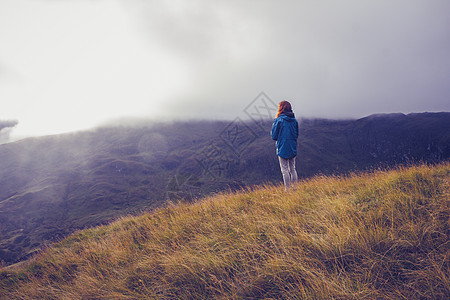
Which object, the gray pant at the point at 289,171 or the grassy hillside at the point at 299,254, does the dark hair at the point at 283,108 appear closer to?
the gray pant at the point at 289,171

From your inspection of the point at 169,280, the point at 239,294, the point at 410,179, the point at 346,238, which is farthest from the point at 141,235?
the point at 410,179

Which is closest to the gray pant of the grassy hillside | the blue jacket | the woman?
the woman

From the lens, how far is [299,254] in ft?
9.14

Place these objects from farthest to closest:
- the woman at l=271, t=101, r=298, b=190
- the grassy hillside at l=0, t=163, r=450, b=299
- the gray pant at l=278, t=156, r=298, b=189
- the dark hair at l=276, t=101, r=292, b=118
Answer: the dark hair at l=276, t=101, r=292, b=118 → the woman at l=271, t=101, r=298, b=190 → the gray pant at l=278, t=156, r=298, b=189 → the grassy hillside at l=0, t=163, r=450, b=299

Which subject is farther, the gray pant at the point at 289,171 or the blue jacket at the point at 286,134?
the blue jacket at the point at 286,134

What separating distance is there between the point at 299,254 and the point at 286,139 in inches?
184

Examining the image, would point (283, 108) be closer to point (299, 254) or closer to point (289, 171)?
point (289, 171)

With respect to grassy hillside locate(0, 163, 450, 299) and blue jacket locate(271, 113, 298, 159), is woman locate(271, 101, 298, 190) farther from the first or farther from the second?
grassy hillside locate(0, 163, 450, 299)

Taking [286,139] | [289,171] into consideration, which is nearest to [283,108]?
[286,139]

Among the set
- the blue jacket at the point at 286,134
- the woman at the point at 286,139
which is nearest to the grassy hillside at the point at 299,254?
the woman at the point at 286,139

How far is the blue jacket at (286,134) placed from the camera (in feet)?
22.7

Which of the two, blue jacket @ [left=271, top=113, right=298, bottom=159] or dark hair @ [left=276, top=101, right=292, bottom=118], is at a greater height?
dark hair @ [left=276, top=101, right=292, bottom=118]

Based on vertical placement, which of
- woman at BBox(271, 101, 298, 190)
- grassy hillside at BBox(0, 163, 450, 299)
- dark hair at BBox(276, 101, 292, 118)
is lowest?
grassy hillside at BBox(0, 163, 450, 299)

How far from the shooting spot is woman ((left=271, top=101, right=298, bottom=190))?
6902 millimetres
